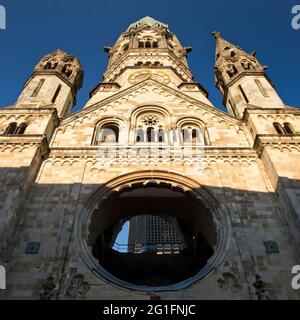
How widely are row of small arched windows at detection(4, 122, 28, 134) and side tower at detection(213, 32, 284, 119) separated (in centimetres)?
1047

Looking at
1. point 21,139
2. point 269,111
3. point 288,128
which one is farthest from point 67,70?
point 288,128

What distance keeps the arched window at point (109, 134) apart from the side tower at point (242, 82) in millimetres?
6492

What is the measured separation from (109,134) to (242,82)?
8661 millimetres

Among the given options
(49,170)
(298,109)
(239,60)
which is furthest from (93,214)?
(239,60)

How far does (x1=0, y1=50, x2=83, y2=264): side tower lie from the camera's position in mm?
10441

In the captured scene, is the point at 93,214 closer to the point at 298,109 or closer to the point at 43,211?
the point at 43,211

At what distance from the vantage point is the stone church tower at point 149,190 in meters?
9.16

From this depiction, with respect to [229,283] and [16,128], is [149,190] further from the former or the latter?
[16,128]

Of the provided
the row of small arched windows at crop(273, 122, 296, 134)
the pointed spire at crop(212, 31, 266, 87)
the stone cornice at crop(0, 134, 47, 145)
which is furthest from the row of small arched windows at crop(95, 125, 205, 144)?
the pointed spire at crop(212, 31, 266, 87)

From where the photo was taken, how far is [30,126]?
46.2 ft

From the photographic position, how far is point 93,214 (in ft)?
37.4

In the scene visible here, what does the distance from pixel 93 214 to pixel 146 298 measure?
12.5 feet

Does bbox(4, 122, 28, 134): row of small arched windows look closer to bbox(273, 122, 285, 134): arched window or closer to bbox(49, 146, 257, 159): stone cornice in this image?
bbox(49, 146, 257, 159): stone cornice
